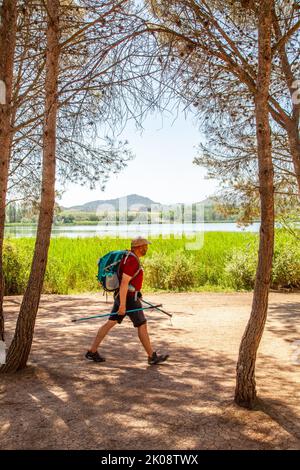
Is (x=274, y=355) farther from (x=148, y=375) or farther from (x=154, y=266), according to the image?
(x=154, y=266)

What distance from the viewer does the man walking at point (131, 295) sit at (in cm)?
528

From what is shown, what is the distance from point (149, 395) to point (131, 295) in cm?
131

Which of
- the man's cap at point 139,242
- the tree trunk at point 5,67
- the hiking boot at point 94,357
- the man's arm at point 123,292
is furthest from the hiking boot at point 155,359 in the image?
the tree trunk at point 5,67

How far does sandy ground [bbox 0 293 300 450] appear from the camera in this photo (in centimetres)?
359

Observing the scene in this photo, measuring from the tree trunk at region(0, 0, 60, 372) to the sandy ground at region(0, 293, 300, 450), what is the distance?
0.26 m

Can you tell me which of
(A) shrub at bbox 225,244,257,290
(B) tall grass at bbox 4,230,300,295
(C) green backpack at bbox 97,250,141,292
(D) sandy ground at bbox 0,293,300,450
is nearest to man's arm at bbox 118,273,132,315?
(C) green backpack at bbox 97,250,141,292

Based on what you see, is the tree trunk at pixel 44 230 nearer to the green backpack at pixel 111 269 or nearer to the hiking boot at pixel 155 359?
the green backpack at pixel 111 269

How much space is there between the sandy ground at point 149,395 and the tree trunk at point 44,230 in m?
0.26

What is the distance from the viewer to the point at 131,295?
219 inches

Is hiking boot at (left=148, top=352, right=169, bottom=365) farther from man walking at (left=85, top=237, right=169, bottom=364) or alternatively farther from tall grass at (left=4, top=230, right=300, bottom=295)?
tall grass at (left=4, top=230, right=300, bottom=295)

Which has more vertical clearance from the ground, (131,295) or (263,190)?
(263,190)

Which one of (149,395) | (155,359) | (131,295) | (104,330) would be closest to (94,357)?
(104,330)

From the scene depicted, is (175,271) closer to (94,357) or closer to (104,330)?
(94,357)

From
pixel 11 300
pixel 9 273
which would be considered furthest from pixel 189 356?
pixel 9 273
